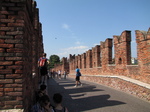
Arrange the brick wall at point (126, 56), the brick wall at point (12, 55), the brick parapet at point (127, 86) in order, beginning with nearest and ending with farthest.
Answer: the brick wall at point (12, 55) < the brick parapet at point (127, 86) < the brick wall at point (126, 56)

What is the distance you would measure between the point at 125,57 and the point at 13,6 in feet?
34.0

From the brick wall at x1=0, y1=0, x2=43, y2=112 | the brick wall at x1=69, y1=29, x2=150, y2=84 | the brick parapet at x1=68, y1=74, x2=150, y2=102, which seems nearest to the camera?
the brick wall at x1=0, y1=0, x2=43, y2=112

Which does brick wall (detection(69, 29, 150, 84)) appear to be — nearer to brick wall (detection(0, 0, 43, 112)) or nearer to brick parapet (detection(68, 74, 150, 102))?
brick parapet (detection(68, 74, 150, 102))

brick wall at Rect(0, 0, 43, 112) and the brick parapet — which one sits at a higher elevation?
brick wall at Rect(0, 0, 43, 112)

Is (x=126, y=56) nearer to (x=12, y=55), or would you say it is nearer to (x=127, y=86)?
(x=127, y=86)

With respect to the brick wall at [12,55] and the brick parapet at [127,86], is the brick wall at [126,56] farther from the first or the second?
the brick wall at [12,55]

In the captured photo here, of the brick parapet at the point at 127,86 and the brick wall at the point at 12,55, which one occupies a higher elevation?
the brick wall at the point at 12,55

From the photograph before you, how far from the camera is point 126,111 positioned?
240 inches

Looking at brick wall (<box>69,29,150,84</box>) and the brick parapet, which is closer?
the brick parapet

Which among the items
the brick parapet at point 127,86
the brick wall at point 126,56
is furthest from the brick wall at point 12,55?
the brick wall at point 126,56

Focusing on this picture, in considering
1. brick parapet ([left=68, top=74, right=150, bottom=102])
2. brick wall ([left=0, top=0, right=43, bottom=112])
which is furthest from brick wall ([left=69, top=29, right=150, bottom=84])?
brick wall ([left=0, top=0, right=43, bottom=112])

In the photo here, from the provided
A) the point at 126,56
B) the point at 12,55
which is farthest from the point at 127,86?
the point at 12,55

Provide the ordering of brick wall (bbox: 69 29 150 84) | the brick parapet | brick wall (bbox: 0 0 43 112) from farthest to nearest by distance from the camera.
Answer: brick wall (bbox: 69 29 150 84), the brick parapet, brick wall (bbox: 0 0 43 112)

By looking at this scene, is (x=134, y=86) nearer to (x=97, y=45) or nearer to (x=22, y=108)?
(x=22, y=108)
